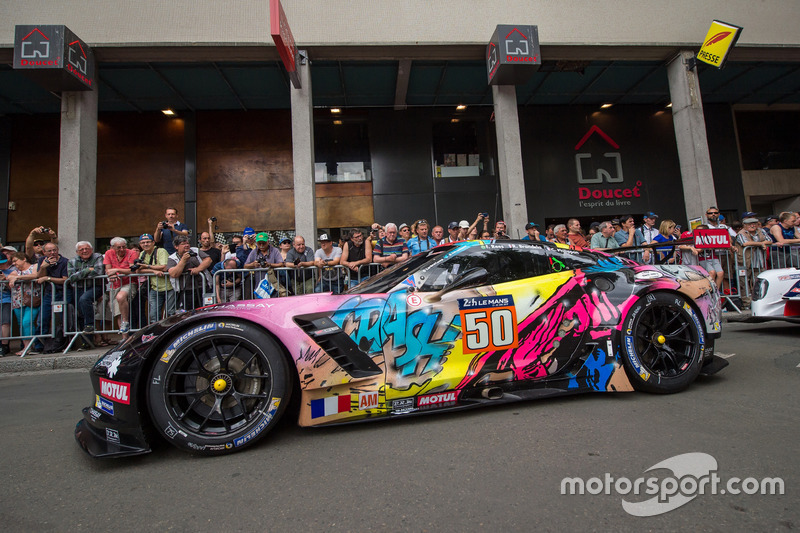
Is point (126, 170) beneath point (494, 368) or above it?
above

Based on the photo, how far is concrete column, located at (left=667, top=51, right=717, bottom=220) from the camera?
34.2 feet

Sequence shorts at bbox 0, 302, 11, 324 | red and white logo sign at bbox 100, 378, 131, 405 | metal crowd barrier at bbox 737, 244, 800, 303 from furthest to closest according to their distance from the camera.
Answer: metal crowd barrier at bbox 737, 244, 800, 303 → shorts at bbox 0, 302, 11, 324 → red and white logo sign at bbox 100, 378, 131, 405

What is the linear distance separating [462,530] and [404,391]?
1.08m

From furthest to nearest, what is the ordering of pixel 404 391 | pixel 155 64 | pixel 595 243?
pixel 155 64, pixel 595 243, pixel 404 391

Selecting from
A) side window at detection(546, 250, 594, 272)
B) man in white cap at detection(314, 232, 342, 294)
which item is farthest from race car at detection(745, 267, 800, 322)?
man in white cap at detection(314, 232, 342, 294)

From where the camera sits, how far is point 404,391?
252 cm

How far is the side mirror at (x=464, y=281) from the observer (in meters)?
2.67

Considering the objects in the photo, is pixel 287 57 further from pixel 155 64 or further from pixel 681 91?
pixel 681 91

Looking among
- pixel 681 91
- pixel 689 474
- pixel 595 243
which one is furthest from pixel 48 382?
pixel 681 91

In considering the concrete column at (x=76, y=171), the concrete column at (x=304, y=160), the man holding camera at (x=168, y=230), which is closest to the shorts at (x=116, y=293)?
the man holding camera at (x=168, y=230)

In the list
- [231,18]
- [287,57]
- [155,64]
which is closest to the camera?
[287,57]

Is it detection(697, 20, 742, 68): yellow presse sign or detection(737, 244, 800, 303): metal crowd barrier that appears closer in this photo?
detection(737, 244, 800, 303): metal crowd barrier

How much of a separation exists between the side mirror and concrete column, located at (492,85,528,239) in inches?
298

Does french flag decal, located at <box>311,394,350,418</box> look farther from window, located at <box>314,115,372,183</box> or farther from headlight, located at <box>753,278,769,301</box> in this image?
window, located at <box>314,115,372,183</box>
